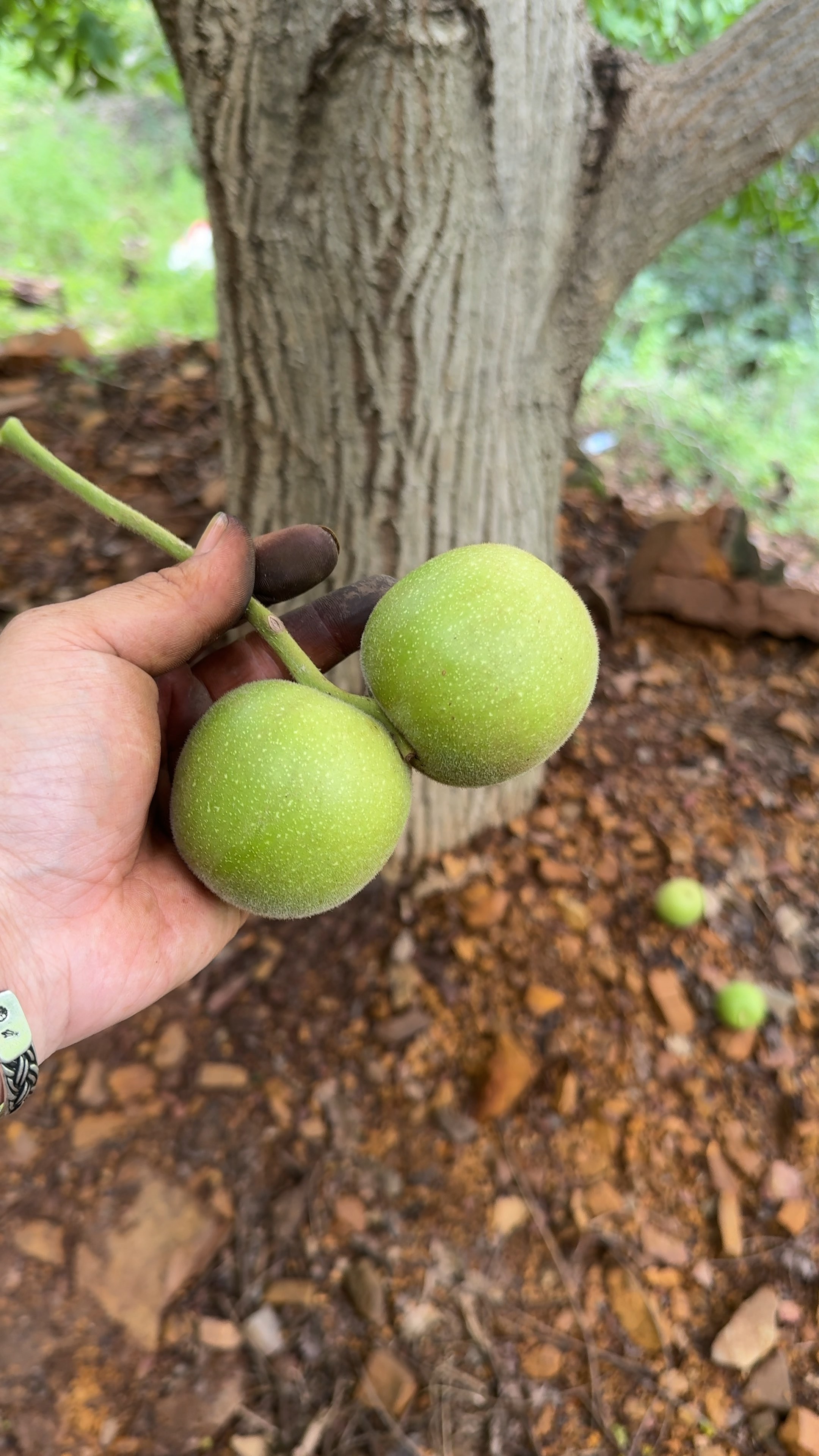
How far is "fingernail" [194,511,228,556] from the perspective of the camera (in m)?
1.87

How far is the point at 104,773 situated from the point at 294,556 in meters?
0.65

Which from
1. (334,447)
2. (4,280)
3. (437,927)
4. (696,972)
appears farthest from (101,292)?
(696,972)

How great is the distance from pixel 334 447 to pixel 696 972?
80.5 inches

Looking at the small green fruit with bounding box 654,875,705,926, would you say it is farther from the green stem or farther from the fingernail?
the fingernail

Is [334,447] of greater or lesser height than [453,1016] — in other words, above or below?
above

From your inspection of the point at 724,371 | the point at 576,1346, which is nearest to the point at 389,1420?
the point at 576,1346

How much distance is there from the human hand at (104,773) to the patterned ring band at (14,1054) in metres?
0.04

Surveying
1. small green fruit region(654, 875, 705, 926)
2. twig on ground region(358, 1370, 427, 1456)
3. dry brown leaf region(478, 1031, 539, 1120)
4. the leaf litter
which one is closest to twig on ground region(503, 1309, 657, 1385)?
the leaf litter

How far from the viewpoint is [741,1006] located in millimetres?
2891

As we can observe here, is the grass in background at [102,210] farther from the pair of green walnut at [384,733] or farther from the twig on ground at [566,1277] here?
the twig on ground at [566,1277]

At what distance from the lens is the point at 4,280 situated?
6.43m

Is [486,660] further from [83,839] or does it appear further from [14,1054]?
[14,1054]

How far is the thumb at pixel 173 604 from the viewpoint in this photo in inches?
72.0

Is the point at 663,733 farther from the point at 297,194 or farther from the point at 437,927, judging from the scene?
the point at 297,194
